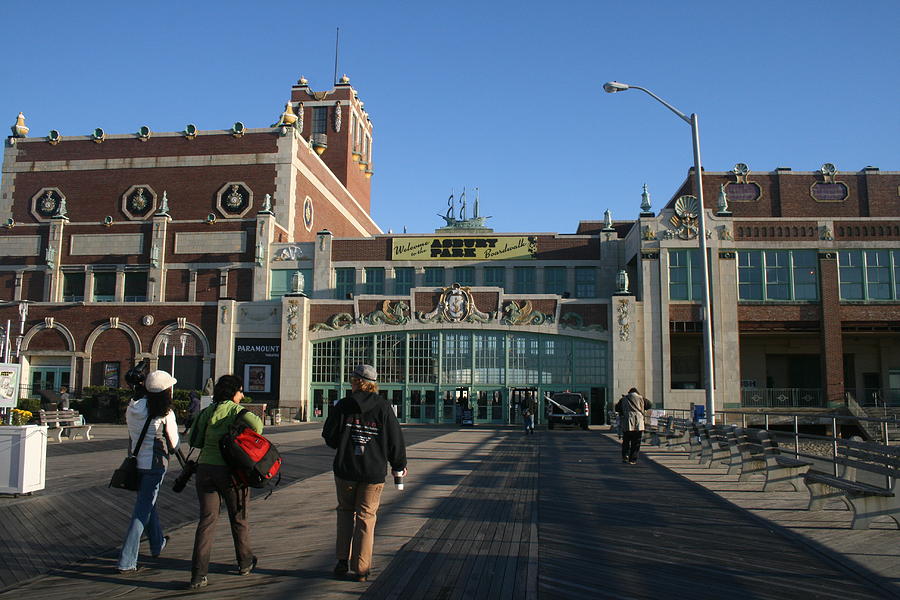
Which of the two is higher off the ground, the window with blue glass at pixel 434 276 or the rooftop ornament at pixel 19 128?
the rooftop ornament at pixel 19 128

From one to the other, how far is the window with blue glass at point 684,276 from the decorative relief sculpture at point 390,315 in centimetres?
1375

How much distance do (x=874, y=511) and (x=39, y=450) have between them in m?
11.7

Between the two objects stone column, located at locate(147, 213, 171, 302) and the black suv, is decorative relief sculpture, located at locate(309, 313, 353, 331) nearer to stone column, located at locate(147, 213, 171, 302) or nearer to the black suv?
stone column, located at locate(147, 213, 171, 302)

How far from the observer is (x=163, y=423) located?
25.1 ft

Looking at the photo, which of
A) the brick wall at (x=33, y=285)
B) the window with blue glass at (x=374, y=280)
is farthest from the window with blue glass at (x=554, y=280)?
the brick wall at (x=33, y=285)

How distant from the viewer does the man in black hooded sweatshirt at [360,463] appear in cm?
692

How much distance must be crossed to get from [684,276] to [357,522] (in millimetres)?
→ 35192

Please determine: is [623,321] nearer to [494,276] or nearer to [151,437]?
[494,276]

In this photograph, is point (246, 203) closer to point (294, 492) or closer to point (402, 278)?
point (402, 278)

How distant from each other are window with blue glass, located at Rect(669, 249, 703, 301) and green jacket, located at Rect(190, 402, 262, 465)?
114 ft

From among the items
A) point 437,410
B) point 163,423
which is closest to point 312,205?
point 437,410

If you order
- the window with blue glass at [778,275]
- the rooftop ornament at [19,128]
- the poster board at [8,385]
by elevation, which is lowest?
the poster board at [8,385]

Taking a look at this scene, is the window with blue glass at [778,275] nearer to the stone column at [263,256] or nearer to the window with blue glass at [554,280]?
the window with blue glass at [554,280]

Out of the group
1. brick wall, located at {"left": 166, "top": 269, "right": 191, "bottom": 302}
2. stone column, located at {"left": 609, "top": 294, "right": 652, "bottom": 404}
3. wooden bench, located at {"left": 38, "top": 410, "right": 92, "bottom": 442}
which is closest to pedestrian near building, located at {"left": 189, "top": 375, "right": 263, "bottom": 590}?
wooden bench, located at {"left": 38, "top": 410, "right": 92, "bottom": 442}
